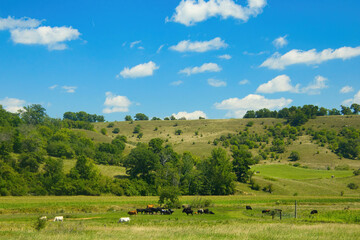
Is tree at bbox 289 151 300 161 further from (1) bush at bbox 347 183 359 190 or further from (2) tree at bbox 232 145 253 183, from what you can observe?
(1) bush at bbox 347 183 359 190

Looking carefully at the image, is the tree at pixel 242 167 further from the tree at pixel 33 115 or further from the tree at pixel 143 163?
the tree at pixel 33 115

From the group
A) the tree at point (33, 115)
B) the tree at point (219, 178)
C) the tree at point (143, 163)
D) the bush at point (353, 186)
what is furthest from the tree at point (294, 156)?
the tree at point (33, 115)

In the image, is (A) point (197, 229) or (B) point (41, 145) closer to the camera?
(A) point (197, 229)

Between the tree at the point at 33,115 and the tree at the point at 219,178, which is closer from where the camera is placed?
the tree at the point at 219,178

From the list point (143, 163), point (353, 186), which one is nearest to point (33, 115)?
point (143, 163)

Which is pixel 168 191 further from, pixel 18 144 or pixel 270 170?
pixel 270 170

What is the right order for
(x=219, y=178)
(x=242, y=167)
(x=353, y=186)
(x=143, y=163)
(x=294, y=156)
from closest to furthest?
1. (x=219, y=178)
2. (x=143, y=163)
3. (x=353, y=186)
4. (x=242, y=167)
5. (x=294, y=156)

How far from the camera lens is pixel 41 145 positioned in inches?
4523

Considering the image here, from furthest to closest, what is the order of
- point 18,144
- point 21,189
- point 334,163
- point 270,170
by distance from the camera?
point 334,163
point 270,170
point 18,144
point 21,189

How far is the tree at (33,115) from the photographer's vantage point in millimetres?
180125

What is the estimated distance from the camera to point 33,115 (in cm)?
18250

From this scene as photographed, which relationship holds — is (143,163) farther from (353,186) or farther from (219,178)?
(353,186)

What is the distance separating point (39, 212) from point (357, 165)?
134 m

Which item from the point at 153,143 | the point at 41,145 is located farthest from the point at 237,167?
the point at 41,145
